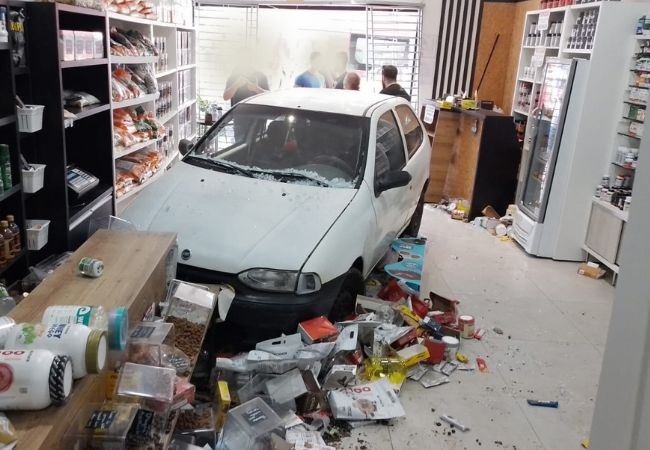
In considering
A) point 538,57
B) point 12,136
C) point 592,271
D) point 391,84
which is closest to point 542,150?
point 538,57

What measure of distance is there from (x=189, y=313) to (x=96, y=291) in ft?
1.96

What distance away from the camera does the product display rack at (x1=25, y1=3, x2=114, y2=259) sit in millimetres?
3053

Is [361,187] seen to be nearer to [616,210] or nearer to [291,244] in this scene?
[291,244]

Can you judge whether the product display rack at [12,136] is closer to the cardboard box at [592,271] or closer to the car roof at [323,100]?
the car roof at [323,100]

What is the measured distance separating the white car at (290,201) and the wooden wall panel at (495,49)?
4.44 m

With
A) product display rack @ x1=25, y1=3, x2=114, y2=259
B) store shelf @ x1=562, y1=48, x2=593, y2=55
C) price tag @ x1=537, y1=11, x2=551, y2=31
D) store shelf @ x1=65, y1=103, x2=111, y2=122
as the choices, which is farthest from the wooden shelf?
price tag @ x1=537, y1=11, x2=551, y2=31

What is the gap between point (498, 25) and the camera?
8.55 metres

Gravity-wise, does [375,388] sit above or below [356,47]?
below

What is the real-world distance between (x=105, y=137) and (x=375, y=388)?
2.70 meters

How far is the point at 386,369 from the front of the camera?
131 inches

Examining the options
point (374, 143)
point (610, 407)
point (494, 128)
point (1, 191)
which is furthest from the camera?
point (494, 128)

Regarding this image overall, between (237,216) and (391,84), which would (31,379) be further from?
(391,84)

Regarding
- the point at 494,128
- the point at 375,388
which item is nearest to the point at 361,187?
the point at 375,388

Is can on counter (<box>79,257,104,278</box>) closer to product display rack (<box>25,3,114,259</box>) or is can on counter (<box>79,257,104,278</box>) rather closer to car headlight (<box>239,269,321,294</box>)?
car headlight (<box>239,269,321,294</box>)
